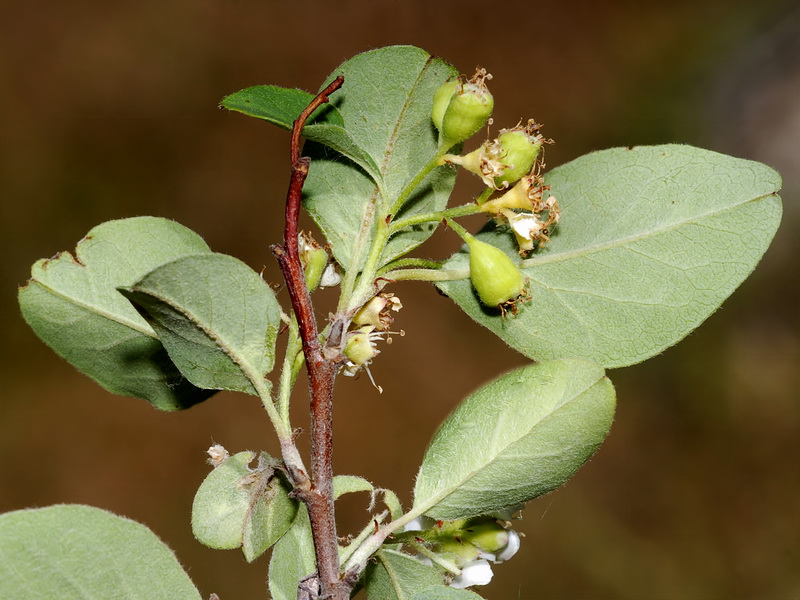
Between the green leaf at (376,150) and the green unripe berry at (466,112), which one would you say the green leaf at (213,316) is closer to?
the green leaf at (376,150)

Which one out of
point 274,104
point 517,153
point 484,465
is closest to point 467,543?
point 484,465

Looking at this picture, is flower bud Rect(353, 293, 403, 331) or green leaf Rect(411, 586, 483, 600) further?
flower bud Rect(353, 293, 403, 331)

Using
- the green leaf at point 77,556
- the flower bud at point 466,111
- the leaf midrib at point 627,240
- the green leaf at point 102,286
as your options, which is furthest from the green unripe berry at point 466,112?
the green leaf at point 77,556

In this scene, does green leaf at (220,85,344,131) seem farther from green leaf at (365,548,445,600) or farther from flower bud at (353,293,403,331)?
green leaf at (365,548,445,600)

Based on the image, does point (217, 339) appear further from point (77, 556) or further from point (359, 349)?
point (77, 556)

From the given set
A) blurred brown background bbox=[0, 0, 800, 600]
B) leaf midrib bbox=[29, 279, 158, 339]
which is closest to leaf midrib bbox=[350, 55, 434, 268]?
leaf midrib bbox=[29, 279, 158, 339]

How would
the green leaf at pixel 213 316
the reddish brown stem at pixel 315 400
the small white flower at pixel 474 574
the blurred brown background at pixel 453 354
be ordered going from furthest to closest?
the blurred brown background at pixel 453 354, the small white flower at pixel 474 574, the reddish brown stem at pixel 315 400, the green leaf at pixel 213 316

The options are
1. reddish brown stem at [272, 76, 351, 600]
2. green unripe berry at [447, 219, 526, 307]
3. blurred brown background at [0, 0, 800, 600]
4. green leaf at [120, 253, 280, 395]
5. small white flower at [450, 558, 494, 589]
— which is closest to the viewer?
green leaf at [120, 253, 280, 395]
